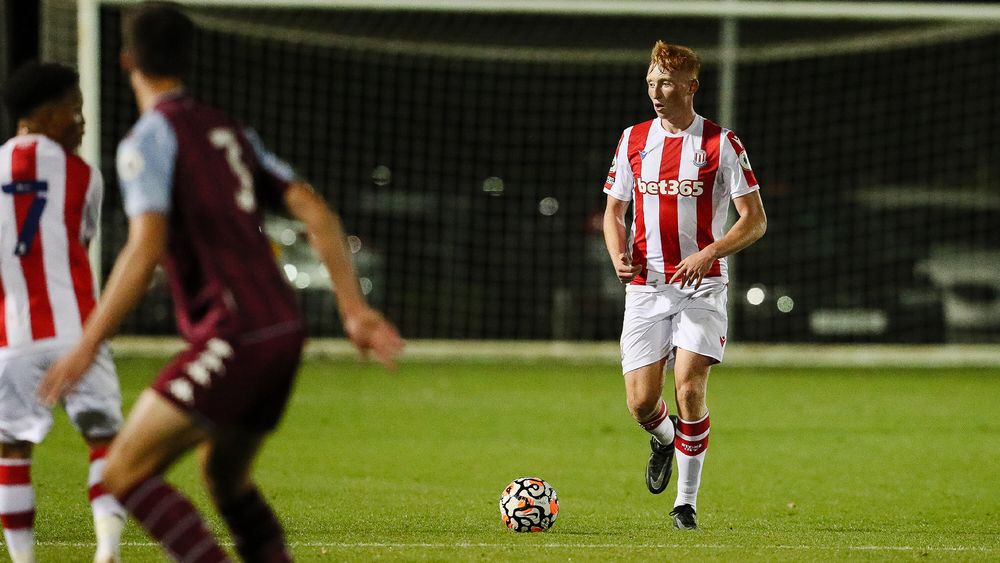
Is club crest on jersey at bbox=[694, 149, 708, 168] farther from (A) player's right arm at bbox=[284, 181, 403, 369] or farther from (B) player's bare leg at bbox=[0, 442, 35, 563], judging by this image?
(B) player's bare leg at bbox=[0, 442, 35, 563]

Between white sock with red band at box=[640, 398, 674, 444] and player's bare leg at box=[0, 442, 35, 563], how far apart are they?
10.3 ft

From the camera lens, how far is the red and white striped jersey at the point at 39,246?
16.3 ft

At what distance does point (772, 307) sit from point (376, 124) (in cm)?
736

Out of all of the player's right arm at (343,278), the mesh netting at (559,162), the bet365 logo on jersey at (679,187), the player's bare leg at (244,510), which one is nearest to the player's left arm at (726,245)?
the bet365 logo on jersey at (679,187)

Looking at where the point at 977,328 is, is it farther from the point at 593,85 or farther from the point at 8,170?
the point at 8,170

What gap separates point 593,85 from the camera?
2517 cm

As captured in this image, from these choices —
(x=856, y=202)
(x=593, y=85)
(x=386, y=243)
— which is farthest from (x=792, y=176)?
(x=386, y=243)

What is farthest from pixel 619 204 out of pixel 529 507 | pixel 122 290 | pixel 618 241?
pixel 122 290

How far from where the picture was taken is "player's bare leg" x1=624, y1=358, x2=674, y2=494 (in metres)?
6.82

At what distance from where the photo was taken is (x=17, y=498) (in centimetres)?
502

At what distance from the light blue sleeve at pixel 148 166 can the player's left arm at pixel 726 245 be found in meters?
3.31

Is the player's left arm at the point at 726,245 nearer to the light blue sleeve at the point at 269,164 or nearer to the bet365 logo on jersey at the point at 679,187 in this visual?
the bet365 logo on jersey at the point at 679,187

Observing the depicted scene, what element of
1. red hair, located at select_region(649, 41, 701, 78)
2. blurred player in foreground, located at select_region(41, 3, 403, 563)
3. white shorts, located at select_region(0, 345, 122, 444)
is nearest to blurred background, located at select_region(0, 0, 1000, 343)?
red hair, located at select_region(649, 41, 701, 78)

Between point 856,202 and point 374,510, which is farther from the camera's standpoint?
point 856,202
